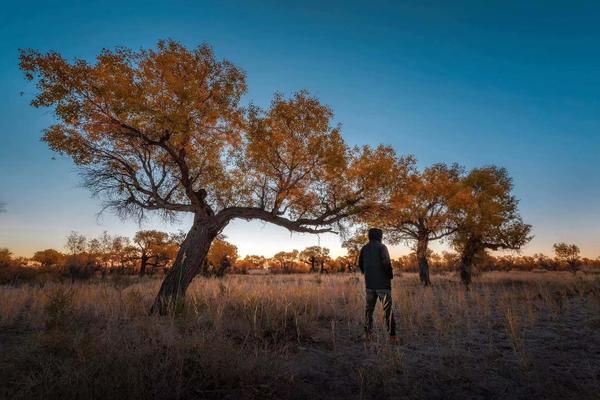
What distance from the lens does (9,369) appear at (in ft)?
12.1

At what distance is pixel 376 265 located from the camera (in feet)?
21.6

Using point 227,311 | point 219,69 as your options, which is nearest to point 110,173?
point 219,69

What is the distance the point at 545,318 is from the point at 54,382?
11173 mm

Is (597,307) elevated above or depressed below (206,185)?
below

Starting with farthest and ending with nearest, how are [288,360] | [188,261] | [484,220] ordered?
[484,220], [188,261], [288,360]

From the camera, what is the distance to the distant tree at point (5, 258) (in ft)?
82.5

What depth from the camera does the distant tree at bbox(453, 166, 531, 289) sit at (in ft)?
63.4

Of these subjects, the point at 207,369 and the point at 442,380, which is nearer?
the point at 207,369

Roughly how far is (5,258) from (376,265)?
3426 cm

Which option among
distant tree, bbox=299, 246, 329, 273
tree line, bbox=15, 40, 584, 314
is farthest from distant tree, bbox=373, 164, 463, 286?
distant tree, bbox=299, 246, 329, 273

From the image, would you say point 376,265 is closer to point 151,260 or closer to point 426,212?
point 426,212

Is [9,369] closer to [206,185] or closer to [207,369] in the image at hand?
[207,369]

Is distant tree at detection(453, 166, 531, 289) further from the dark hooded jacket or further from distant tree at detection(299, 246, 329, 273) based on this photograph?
distant tree at detection(299, 246, 329, 273)

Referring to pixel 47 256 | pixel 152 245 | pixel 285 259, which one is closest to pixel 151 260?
pixel 152 245
